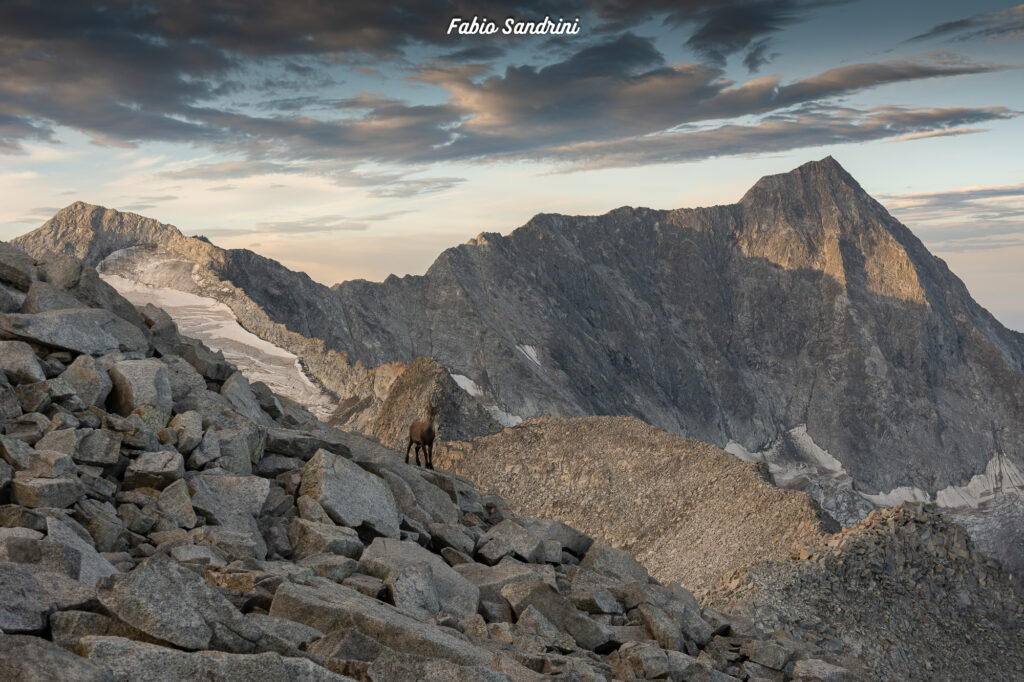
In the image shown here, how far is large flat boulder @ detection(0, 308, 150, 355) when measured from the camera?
42.5ft

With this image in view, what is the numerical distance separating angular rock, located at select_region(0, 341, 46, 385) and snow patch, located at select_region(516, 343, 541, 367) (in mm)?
119096

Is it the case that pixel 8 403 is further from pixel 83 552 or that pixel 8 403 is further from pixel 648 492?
pixel 648 492

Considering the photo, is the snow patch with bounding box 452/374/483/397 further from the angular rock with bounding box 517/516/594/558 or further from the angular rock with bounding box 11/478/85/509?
the angular rock with bounding box 11/478/85/509

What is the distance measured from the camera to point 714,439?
176 meters

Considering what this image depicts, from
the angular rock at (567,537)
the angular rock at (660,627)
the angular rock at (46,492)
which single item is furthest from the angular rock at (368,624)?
Answer: the angular rock at (567,537)

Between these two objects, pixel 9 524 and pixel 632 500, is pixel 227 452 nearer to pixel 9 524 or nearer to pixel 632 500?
pixel 9 524

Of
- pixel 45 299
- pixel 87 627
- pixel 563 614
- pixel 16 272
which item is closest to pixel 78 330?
pixel 45 299

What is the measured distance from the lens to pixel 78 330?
13.6 meters

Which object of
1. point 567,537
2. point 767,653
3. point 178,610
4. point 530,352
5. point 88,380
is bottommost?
point 530,352

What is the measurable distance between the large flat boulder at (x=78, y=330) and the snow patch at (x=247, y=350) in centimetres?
3950

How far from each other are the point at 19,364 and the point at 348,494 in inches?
184

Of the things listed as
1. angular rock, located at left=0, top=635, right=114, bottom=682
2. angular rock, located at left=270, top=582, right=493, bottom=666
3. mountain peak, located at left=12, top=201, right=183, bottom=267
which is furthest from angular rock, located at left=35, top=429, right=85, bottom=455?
mountain peak, located at left=12, top=201, right=183, bottom=267

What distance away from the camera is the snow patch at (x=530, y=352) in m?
133

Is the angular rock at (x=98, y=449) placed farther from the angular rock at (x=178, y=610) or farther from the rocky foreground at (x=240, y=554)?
the angular rock at (x=178, y=610)
